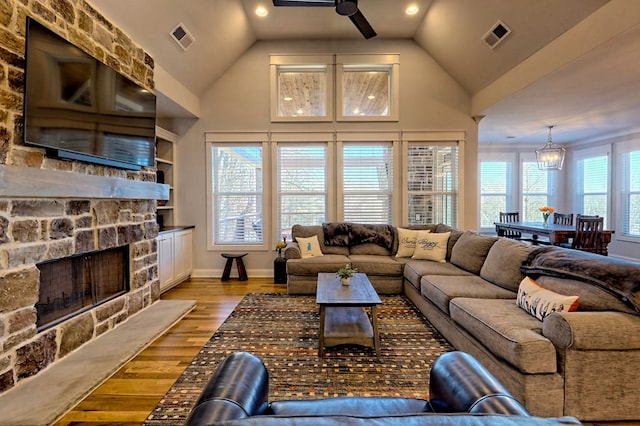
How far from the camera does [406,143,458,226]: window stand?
528 centimetres

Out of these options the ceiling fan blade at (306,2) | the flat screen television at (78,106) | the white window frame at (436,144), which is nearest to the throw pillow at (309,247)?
the white window frame at (436,144)

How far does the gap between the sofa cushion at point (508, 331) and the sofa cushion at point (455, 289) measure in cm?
13

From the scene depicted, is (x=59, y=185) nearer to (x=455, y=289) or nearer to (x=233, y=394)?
(x=233, y=394)

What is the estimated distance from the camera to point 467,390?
1.08 meters

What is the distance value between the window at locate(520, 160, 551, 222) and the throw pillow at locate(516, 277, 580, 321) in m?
6.11

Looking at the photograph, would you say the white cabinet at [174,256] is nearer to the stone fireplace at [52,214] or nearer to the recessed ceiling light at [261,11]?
the stone fireplace at [52,214]

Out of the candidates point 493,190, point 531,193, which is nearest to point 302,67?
point 493,190

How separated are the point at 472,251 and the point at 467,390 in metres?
2.85

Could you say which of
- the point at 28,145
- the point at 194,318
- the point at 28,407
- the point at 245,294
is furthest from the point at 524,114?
the point at 28,407

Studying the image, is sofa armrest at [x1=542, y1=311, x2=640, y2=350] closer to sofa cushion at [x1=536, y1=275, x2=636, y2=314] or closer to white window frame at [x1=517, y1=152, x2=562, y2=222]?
sofa cushion at [x1=536, y1=275, x2=636, y2=314]

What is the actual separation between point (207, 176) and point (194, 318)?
263 cm

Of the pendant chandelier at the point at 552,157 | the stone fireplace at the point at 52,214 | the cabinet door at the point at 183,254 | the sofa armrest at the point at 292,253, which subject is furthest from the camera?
the pendant chandelier at the point at 552,157

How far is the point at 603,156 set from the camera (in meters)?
6.56

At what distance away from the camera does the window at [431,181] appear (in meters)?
5.28
